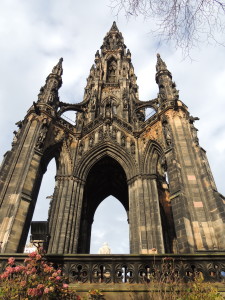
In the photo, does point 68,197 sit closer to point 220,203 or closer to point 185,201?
point 185,201

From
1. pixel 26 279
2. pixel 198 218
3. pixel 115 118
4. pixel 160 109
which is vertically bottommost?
pixel 26 279

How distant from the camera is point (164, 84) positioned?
15758mm

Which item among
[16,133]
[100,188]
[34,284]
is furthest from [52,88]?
[34,284]

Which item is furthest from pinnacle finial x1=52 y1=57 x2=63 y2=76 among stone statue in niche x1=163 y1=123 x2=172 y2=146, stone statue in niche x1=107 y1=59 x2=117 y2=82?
stone statue in niche x1=163 y1=123 x2=172 y2=146

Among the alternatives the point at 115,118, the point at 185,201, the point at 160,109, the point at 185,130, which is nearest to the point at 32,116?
the point at 115,118

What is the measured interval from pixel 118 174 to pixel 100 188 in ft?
5.31

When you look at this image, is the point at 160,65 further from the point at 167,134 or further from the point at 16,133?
the point at 16,133

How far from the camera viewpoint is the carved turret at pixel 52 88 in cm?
1528

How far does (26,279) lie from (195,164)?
7.91m

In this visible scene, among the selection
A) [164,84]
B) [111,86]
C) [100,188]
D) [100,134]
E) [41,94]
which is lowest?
[100,188]

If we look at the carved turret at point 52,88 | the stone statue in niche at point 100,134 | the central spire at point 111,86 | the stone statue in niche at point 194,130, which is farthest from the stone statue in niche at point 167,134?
the carved turret at point 52,88

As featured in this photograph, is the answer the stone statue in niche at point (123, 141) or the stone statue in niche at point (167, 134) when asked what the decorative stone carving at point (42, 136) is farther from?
the stone statue in niche at point (167, 134)

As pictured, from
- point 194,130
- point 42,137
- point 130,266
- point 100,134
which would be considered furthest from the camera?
point 100,134

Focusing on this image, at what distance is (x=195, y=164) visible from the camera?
11156 mm
